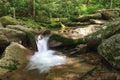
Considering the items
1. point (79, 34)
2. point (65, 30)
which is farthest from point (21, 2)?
point (79, 34)

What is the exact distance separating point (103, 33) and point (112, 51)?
1.84 meters

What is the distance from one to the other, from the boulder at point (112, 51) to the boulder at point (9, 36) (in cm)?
512

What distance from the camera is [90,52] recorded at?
11.7 m

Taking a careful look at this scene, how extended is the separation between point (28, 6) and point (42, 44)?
24.1 feet

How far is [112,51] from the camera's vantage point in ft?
30.4

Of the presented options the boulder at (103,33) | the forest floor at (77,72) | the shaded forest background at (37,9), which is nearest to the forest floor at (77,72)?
the forest floor at (77,72)

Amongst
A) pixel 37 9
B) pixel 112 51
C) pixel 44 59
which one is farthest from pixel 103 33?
pixel 37 9

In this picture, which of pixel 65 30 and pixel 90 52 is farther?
pixel 65 30

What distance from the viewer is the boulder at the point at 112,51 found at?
356 inches

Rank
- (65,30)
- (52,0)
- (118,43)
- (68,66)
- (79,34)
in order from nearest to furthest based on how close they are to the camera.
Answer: (118,43) < (68,66) < (79,34) < (65,30) < (52,0)

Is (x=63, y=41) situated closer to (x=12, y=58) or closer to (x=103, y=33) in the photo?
(x=103, y=33)

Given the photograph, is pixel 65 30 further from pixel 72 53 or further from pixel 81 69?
pixel 81 69

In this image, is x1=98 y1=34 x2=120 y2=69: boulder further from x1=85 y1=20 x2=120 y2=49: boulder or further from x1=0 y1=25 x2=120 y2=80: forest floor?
x1=85 y1=20 x2=120 y2=49: boulder

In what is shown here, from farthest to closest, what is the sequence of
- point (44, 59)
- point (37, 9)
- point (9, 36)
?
1. point (37, 9)
2. point (9, 36)
3. point (44, 59)
